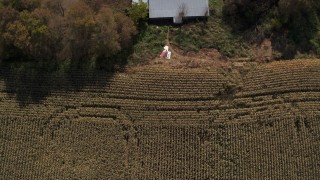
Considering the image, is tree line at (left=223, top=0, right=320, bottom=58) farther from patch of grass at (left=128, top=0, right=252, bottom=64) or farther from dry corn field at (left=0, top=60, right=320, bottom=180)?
dry corn field at (left=0, top=60, right=320, bottom=180)

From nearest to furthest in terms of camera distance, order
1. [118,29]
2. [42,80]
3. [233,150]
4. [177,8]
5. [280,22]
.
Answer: [233,150], [118,29], [42,80], [280,22], [177,8]

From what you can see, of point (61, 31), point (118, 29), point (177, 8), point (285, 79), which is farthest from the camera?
point (177, 8)

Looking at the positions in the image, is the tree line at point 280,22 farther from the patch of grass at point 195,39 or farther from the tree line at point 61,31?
the tree line at point 61,31

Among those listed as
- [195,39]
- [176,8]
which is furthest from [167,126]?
[176,8]

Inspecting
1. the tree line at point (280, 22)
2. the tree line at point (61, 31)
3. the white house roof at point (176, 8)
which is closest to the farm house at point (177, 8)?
the white house roof at point (176, 8)

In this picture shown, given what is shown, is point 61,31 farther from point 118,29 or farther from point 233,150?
point 233,150

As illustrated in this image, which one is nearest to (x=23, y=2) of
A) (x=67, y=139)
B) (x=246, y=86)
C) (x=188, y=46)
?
(x=67, y=139)

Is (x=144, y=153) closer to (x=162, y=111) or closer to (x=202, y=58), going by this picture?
(x=162, y=111)

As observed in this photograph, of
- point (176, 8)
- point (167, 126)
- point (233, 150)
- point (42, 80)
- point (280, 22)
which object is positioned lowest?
point (233, 150)
